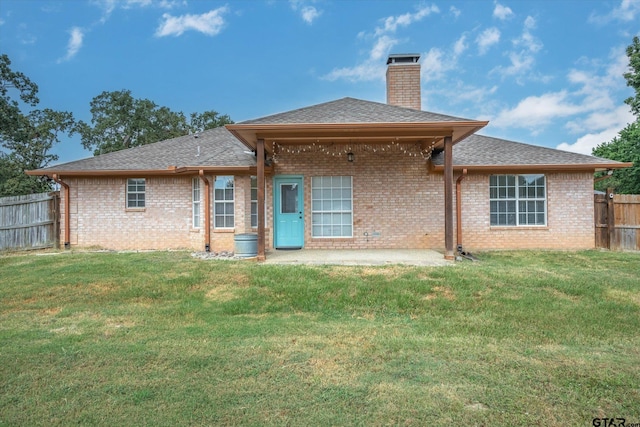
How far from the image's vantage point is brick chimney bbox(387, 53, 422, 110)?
1427cm

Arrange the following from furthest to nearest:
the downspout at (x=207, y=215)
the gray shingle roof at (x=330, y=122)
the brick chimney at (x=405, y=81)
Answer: the brick chimney at (x=405, y=81), the downspout at (x=207, y=215), the gray shingle roof at (x=330, y=122)

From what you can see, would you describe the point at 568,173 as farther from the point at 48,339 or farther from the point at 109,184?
the point at 109,184

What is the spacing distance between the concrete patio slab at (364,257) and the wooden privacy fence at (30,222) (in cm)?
777

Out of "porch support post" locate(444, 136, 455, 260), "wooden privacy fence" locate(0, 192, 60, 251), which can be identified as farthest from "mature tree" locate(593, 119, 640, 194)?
"wooden privacy fence" locate(0, 192, 60, 251)

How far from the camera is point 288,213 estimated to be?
11.8 metres

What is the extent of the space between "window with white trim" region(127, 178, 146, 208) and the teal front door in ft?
14.8

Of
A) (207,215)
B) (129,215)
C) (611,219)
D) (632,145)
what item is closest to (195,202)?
(207,215)

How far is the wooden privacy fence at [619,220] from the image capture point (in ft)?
40.3

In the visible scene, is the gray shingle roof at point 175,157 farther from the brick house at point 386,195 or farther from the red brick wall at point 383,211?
the red brick wall at point 383,211

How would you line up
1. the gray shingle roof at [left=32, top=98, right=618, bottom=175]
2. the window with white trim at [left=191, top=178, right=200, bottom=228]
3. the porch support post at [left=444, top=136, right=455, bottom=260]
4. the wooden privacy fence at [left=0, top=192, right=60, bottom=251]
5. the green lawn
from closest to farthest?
the green lawn < the porch support post at [left=444, top=136, right=455, bottom=260] < the gray shingle roof at [left=32, top=98, right=618, bottom=175] < the window with white trim at [left=191, top=178, right=200, bottom=228] < the wooden privacy fence at [left=0, top=192, right=60, bottom=251]

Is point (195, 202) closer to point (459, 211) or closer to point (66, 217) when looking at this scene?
point (66, 217)

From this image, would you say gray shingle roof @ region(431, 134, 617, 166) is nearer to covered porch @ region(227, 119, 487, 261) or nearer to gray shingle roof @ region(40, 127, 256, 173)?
covered porch @ region(227, 119, 487, 261)

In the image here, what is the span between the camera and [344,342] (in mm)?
4672

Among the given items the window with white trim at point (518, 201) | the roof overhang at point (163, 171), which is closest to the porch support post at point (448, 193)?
the window with white trim at point (518, 201)
